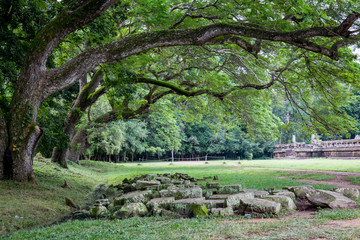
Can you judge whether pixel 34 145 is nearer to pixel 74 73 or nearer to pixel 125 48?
pixel 74 73

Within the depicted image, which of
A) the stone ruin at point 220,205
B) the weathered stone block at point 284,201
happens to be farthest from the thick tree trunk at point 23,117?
the weathered stone block at point 284,201

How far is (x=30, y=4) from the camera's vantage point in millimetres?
8953

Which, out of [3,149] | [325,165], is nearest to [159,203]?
[3,149]

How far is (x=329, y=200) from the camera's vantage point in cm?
606

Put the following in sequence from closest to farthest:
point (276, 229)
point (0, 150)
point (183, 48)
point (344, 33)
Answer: point (276, 229), point (344, 33), point (0, 150), point (183, 48)

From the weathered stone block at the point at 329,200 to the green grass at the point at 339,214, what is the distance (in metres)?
0.37

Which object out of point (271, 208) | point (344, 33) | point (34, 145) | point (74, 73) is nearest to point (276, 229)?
point (271, 208)

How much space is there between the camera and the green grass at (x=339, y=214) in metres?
5.04

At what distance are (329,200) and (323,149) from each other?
1367 inches

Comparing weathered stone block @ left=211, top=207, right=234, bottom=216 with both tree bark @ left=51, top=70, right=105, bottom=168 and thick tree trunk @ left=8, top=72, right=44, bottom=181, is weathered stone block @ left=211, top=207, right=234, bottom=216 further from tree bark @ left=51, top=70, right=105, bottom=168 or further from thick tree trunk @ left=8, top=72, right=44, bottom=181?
tree bark @ left=51, top=70, right=105, bottom=168

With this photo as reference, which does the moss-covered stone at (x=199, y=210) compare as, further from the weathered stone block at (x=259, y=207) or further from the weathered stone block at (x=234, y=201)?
the weathered stone block at (x=259, y=207)

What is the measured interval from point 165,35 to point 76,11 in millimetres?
2583

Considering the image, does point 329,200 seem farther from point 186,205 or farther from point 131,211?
point 131,211

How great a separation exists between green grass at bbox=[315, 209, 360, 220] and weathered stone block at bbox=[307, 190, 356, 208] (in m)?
0.37
